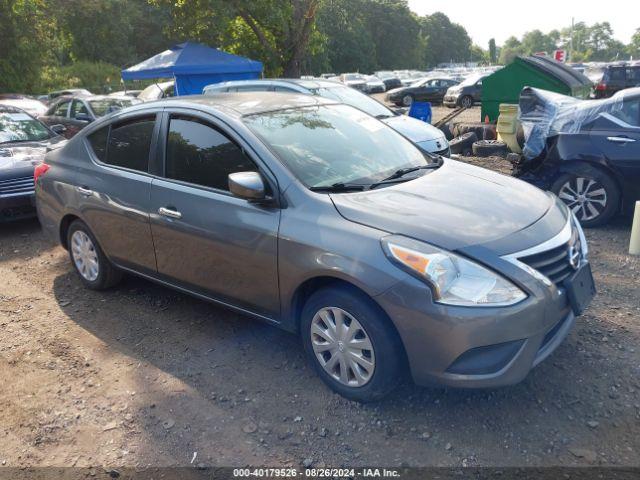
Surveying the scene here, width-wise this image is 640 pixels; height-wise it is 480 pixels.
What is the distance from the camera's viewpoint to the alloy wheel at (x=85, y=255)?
16.0 feet

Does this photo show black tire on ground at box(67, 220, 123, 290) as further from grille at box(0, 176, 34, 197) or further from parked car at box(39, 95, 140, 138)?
parked car at box(39, 95, 140, 138)

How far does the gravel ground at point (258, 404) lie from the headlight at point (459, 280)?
0.73m

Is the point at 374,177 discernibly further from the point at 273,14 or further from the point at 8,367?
the point at 273,14

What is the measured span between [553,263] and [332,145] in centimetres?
160

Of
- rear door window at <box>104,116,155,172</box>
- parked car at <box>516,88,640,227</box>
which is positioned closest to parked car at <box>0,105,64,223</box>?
rear door window at <box>104,116,155,172</box>

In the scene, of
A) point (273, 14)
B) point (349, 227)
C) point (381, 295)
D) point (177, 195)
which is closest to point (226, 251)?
point (177, 195)

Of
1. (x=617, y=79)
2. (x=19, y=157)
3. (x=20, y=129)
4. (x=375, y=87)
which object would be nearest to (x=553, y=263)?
(x=19, y=157)

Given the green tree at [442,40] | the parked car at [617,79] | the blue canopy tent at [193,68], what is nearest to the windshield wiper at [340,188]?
the blue canopy tent at [193,68]

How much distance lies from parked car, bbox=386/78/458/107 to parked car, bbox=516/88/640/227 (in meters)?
23.5

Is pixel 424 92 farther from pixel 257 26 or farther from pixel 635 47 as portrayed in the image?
pixel 635 47

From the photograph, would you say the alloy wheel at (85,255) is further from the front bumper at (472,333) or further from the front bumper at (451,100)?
the front bumper at (451,100)

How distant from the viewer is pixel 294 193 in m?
3.35

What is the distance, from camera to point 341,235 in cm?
307

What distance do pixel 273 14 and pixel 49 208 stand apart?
42.4 feet
